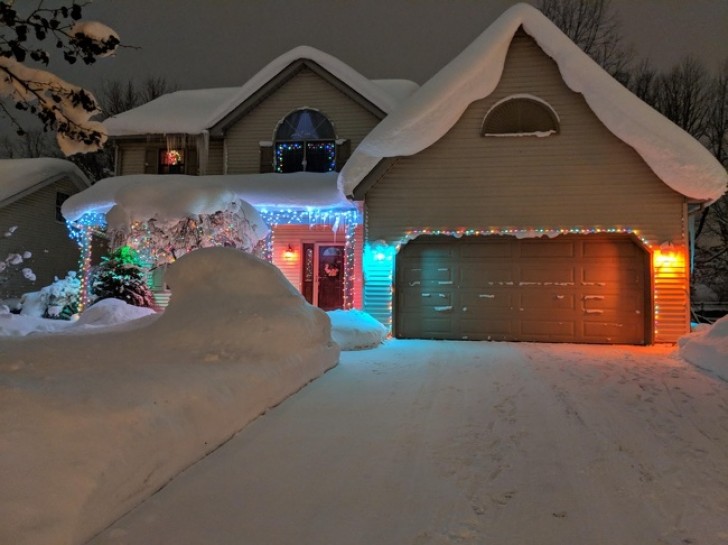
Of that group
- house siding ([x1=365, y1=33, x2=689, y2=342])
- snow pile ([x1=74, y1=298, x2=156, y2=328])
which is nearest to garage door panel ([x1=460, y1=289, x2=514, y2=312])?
house siding ([x1=365, y1=33, x2=689, y2=342])

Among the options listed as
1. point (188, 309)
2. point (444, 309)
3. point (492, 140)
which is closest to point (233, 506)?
point (188, 309)

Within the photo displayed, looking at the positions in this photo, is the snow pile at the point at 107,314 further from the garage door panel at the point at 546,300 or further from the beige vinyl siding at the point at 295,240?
the garage door panel at the point at 546,300

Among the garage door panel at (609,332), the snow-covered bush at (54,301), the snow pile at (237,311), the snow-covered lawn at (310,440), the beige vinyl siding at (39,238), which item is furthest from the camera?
the beige vinyl siding at (39,238)

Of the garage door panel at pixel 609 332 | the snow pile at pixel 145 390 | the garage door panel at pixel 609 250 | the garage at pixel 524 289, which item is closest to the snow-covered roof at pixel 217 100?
the garage at pixel 524 289

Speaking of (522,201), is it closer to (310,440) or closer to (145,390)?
(310,440)

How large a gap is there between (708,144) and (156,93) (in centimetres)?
2964

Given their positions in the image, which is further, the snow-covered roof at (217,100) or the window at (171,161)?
the window at (171,161)

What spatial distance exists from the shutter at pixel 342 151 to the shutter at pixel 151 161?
5.60m

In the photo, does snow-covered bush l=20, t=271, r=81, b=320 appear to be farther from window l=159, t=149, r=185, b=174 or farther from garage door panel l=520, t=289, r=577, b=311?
garage door panel l=520, t=289, r=577, b=311

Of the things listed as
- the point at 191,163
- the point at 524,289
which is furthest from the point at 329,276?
the point at 524,289

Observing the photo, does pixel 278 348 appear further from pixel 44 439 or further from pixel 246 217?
pixel 246 217

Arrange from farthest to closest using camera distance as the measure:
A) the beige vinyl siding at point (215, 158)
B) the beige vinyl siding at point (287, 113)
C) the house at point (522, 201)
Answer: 1. the beige vinyl siding at point (215, 158)
2. the beige vinyl siding at point (287, 113)
3. the house at point (522, 201)

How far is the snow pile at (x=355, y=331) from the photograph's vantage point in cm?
895

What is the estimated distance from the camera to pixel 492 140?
11.0 metres
